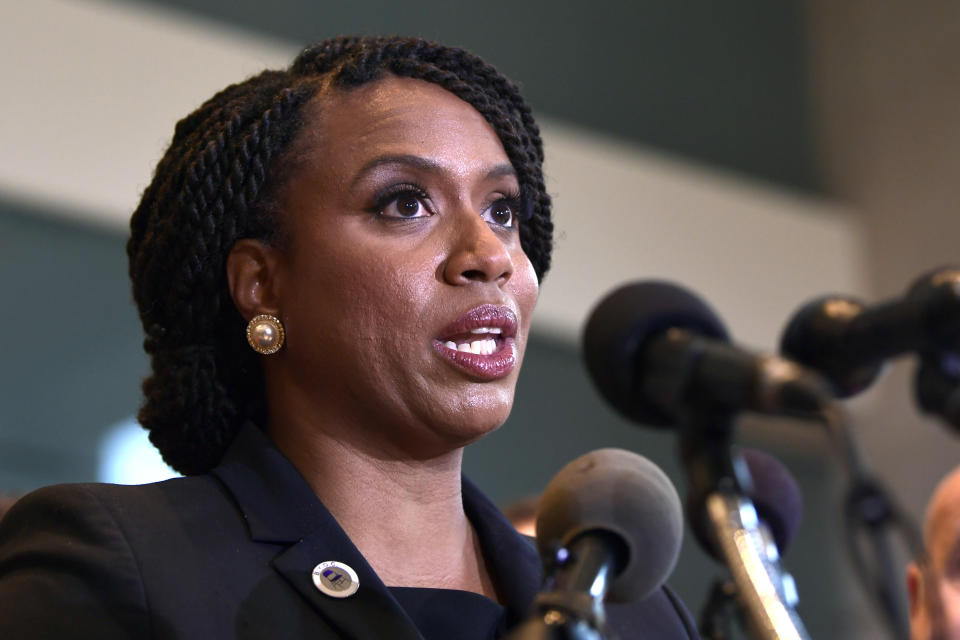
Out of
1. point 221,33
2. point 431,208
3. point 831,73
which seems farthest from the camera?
point 831,73

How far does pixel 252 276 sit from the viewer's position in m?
2.01

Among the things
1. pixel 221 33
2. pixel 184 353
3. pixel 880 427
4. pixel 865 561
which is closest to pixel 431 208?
pixel 184 353

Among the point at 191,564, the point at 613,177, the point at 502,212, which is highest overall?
the point at 613,177

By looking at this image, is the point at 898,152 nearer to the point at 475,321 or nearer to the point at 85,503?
the point at 475,321

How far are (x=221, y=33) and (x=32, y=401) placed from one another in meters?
1.87

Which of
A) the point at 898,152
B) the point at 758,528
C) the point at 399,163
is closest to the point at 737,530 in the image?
the point at 758,528

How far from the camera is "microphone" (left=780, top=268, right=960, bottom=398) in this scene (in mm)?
1146

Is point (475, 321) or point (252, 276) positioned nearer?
point (475, 321)

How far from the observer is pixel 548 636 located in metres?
1.12

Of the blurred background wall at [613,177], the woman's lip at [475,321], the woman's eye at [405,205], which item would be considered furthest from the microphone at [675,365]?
the blurred background wall at [613,177]

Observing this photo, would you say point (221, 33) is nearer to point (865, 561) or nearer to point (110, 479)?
point (110, 479)

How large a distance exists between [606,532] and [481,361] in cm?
61

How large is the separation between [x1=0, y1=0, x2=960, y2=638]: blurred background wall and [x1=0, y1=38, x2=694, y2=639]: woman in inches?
125

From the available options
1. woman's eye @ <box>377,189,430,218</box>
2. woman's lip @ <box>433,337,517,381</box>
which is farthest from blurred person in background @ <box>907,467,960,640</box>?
woman's eye @ <box>377,189,430,218</box>
